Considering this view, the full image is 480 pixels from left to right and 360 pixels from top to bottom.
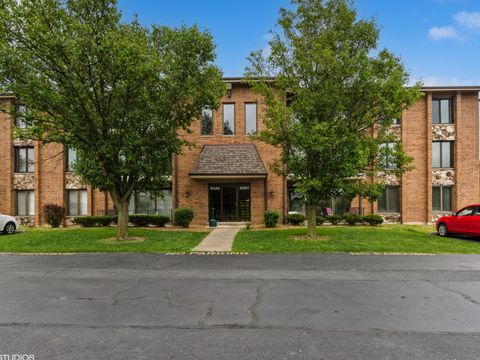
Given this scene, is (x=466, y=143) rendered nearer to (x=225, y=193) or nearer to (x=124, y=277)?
(x=225, y=193)

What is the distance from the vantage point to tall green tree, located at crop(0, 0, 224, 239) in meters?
11.9

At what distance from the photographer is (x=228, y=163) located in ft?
66.4

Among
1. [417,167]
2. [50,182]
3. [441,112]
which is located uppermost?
[441,112]

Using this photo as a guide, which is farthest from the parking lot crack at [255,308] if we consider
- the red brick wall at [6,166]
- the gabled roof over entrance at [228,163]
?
the red brick wall at [6,166]

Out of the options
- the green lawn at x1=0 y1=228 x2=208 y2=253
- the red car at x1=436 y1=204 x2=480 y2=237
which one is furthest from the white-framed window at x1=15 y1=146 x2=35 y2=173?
the red car at x1=436 y1=204 x2=480 y2=237

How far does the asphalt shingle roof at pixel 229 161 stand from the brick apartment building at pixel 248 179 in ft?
0.38

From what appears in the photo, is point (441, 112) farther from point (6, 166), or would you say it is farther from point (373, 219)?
point (6, 166)

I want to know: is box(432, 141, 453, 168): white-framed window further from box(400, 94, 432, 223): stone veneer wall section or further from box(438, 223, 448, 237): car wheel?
box(438, 223, 448, 237): car wheel

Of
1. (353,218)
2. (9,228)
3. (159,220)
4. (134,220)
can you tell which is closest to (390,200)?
(353,218)

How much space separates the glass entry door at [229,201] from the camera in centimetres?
2173

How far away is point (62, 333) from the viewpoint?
4805mm

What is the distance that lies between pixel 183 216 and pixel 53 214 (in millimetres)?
8236

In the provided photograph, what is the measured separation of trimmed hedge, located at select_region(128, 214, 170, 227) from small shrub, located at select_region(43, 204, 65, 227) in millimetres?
4529

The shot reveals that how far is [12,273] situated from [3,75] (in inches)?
302
